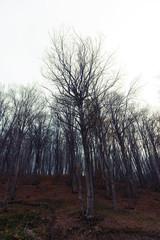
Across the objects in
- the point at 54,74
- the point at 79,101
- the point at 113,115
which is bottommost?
the point at 79,101

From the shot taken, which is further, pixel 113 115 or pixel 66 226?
pixel 113 115

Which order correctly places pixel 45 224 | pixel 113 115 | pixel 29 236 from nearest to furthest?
1. pixel 29 236
2. pixel 45 224
3. pixel 113 115

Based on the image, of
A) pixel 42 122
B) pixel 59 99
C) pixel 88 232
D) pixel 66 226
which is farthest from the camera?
pixel 42 122

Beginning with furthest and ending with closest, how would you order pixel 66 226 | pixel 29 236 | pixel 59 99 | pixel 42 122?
pixel 42 122, pixel 59 99, pixel 66 226, pixel 29 236

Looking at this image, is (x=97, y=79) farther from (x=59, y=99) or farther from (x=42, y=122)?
(x=42, y=122)

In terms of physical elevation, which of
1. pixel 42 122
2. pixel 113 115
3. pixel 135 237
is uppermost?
pixel 42 122

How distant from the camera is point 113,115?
12320 mm

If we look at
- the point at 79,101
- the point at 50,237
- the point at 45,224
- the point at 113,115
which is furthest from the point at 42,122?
the point at 50,237

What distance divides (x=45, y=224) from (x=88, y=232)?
2488 millimetres

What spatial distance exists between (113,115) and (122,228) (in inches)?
341

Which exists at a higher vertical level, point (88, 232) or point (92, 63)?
point (92, 63)

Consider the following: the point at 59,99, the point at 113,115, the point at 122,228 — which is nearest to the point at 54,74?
the point at 59,99

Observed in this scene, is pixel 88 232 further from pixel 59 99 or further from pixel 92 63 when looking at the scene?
pixel 92 63

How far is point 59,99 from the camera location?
8141mm
